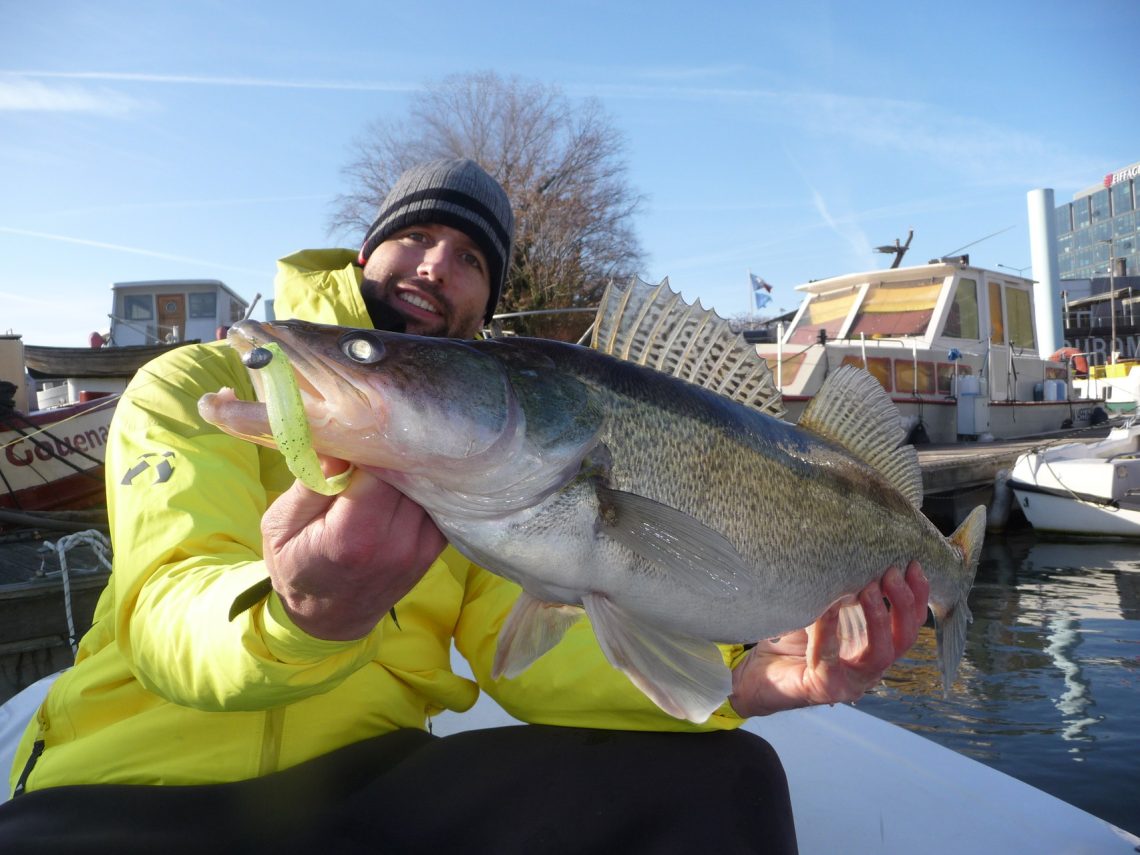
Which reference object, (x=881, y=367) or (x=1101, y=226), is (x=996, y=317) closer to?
(x=881, y=367)

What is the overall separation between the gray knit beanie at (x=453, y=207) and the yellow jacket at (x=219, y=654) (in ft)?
1.86

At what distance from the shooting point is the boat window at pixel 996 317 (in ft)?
54.4

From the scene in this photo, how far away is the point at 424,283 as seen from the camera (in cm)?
271

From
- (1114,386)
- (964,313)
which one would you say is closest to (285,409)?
(964,313)

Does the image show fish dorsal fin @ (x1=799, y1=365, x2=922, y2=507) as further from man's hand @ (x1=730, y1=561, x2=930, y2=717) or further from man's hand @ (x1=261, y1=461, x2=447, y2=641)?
man's hand @ (x1=261, y1=461, x2=447, y2=641)

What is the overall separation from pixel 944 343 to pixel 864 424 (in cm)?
1493

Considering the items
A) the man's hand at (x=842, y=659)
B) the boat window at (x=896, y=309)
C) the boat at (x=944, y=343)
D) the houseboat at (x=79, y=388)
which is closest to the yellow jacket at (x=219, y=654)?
the man's hand at (x=842, y=659)

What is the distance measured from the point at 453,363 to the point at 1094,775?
499 centimetres

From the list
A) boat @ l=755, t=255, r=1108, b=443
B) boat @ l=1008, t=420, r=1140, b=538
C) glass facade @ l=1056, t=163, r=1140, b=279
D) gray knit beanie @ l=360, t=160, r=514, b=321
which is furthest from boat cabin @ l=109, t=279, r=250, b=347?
glass facade @ l=1056, t=163, r=1140, b=279

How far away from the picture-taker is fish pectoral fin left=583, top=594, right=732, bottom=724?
146 centimetres

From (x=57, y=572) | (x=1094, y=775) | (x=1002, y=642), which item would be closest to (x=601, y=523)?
(x=1094, y=775)

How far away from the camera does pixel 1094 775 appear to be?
456 cm

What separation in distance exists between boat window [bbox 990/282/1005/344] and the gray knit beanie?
16334 mm

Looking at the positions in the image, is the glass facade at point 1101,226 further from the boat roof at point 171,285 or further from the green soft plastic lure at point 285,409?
the green soft plastic lure at point 285,409
